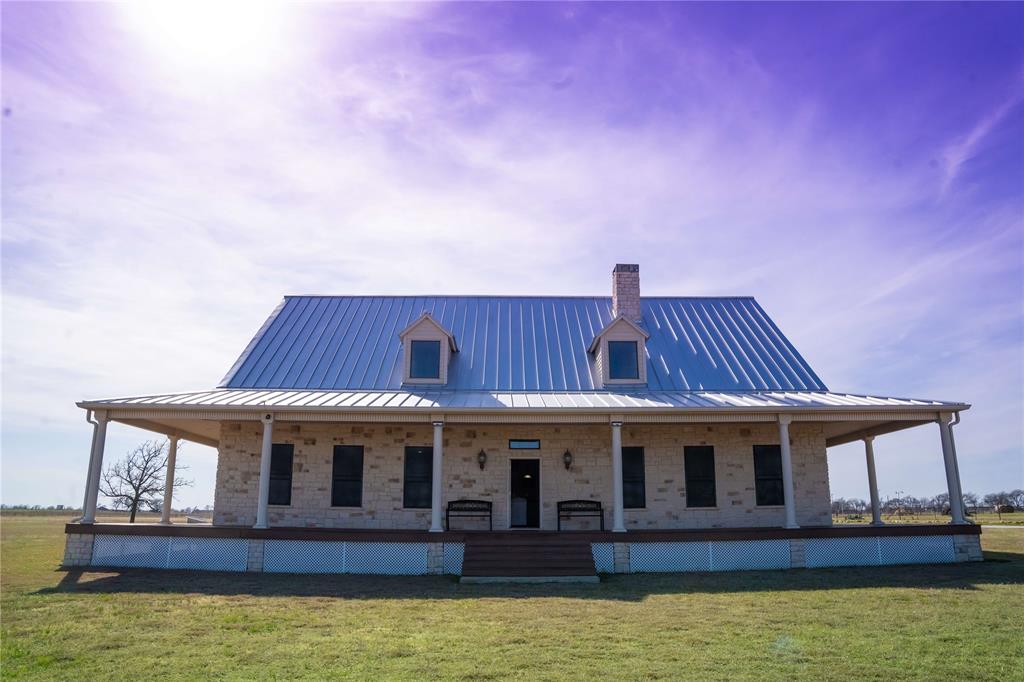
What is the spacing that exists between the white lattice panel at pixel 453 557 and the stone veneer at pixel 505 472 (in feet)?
7.47

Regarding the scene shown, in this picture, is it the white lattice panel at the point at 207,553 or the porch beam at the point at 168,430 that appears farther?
the porch beam at the point at 168,430

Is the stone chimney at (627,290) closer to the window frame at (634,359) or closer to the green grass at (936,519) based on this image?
the window frame at (634,359)

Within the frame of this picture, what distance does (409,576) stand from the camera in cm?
1411

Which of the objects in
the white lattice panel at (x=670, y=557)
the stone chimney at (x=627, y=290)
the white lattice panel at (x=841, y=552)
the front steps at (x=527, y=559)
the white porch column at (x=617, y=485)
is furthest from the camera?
the stone chimney at (x=627, y=290)

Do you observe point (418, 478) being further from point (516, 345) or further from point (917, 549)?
point (917, 549)

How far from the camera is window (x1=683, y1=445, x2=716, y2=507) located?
17.1 metres

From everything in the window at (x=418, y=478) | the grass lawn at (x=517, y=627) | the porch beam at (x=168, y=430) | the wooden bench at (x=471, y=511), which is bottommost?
the grass lawn at (x=517, y=627)

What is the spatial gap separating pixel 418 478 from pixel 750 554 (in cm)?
779

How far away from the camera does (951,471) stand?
51.2ft

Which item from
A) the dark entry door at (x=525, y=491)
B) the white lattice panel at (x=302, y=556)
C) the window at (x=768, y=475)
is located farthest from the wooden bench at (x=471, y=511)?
the window at (x=768, y=475)

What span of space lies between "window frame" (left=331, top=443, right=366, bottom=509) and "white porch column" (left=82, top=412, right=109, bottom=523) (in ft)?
16.4

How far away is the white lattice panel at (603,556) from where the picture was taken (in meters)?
14.4

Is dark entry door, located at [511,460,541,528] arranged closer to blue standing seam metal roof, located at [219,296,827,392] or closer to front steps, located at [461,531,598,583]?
blue standing seam metal roof, located at [219,296,827,392]

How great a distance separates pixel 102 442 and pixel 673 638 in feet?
42.6
